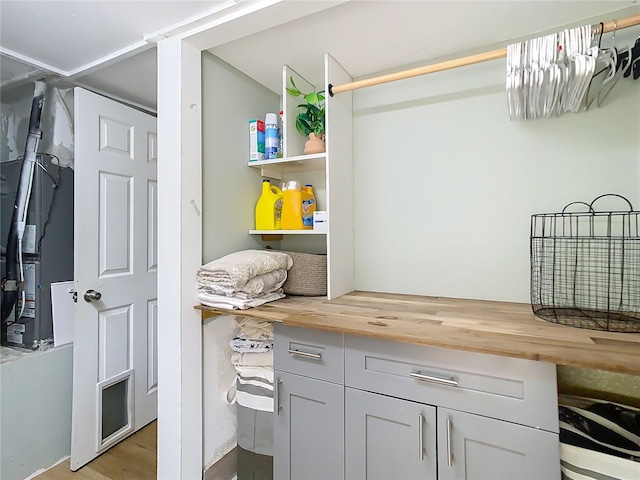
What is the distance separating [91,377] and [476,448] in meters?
1.84

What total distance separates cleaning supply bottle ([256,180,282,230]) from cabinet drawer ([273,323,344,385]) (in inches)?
23.0

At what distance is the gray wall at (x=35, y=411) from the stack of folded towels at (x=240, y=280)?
99 cm

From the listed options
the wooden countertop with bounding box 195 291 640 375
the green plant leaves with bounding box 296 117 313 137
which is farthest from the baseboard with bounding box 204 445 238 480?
the green plant leaves with bounding box 296 117 313 137

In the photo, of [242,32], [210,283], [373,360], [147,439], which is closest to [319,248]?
[210,283]

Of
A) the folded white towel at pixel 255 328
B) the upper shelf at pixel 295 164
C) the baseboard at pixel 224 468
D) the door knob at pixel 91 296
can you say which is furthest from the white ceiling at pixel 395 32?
the baseboard at pixel 224 468

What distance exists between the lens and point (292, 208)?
64.7 inches

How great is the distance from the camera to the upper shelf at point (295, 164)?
150 centimetres

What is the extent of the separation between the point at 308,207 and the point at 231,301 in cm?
64

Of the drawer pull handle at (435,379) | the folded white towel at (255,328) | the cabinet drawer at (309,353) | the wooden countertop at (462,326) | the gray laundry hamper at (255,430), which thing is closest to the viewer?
the wooden countertop at (462,326)

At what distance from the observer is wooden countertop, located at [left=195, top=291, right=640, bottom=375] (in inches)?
31.9

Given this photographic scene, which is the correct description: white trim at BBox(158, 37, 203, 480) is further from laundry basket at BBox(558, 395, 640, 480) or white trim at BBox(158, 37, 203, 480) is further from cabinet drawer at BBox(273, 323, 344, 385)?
laundry basket at BBox(558, 395, 640, 480)

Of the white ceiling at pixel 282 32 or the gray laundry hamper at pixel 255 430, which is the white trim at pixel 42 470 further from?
the white ceiling at pixel 282 32

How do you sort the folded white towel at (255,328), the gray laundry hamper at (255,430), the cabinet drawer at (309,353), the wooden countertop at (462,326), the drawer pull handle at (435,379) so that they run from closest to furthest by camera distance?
the wooden countertop at (462,326)
the drawer pull handle at (435,379)
the cabinet drawer at (309,353)
the gray laundry hamper at (255,430)
the folded white towel at (255,328)

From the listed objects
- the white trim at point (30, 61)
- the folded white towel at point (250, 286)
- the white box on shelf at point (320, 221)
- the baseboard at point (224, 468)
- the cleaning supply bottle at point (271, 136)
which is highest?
the white trim at point (30, 61)
